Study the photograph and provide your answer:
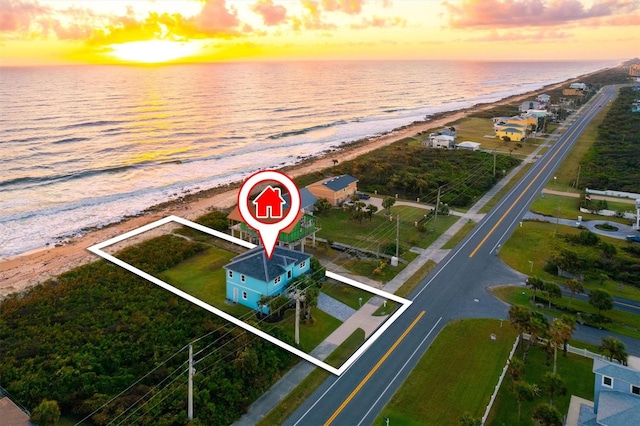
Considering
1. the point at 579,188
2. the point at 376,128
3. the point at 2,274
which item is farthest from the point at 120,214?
the point at 376,128

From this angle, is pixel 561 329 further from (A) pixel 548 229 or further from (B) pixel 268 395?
(A) pixel 548 229

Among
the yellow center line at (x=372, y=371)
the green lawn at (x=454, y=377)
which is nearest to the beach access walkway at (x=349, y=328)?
the yellow center line at (x=372, y=371)

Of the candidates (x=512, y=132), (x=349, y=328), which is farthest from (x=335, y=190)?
(x=512, y=132)

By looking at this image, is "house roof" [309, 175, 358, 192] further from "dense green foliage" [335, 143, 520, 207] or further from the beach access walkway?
the beach access walkway

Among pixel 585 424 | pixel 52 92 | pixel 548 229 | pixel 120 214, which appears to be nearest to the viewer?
pixel 585 424

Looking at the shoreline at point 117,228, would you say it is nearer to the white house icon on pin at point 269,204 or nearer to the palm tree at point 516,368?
the white house icon on pin at point 269,204

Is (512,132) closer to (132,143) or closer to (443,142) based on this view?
(443,142)

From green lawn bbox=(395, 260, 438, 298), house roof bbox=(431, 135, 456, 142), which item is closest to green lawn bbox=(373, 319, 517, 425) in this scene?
green lawn bbox=(395, 260, 438, 298)
